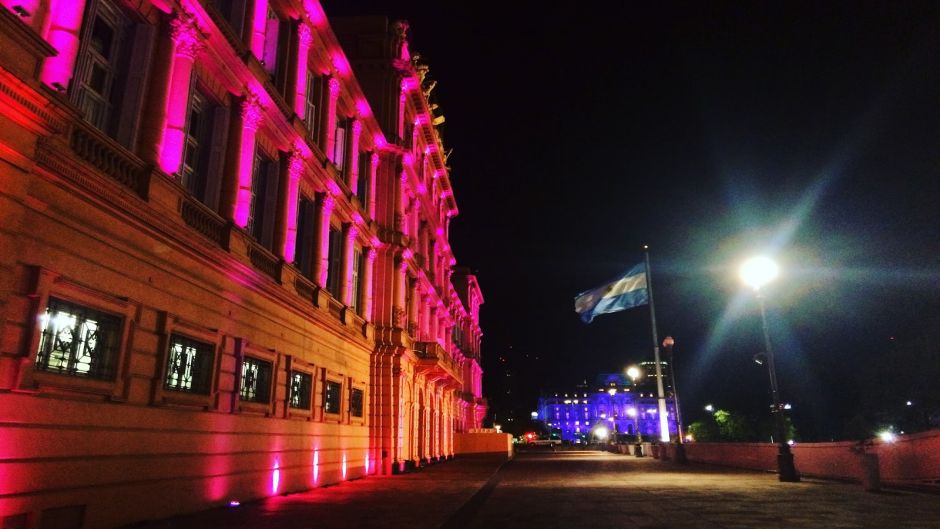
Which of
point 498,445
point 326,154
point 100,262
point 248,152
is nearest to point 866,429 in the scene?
point 498,445

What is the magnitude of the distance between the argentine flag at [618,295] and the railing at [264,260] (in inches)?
1008

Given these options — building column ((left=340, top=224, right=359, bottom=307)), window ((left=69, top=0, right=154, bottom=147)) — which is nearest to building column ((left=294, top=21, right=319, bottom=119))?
building column ((left=340, top=224, right=359, bottom=307))

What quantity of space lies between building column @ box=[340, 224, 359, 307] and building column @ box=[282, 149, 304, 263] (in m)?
4.33

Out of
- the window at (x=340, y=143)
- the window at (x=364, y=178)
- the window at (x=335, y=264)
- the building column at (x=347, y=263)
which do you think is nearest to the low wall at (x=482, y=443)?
the window at (x=364, y=178)

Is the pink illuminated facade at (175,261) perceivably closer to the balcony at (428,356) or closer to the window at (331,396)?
the window at (331,396)

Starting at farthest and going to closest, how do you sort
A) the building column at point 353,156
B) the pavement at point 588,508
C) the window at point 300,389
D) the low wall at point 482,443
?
the low wall at point 482,443
the building column at point 353,156
the window at point 300,389
the pavement at point 588,508

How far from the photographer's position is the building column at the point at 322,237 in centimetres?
1908

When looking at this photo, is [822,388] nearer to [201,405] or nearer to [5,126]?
[201,405]

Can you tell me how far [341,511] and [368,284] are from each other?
14.3m

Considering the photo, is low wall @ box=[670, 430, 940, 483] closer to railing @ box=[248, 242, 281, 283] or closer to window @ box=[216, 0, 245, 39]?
railing @ box=[248, 242, 281, 283]

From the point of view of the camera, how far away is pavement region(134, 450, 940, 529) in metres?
9.66

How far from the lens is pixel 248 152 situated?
14.7 m

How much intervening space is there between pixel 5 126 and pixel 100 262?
2.44m

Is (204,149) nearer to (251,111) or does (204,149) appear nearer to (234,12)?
(251,111)
